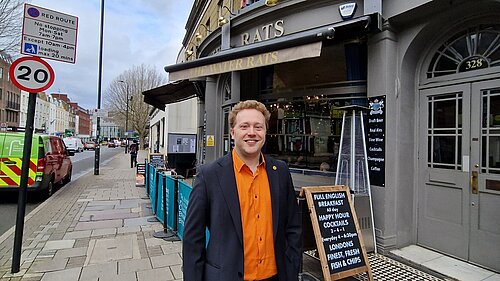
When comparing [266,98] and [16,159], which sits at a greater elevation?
[266,98]

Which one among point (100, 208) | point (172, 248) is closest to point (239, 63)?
point (172, 248)

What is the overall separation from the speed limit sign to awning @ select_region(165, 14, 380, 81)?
9.07 feet

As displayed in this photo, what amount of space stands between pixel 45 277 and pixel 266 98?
545 cm

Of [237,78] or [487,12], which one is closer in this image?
[487,12]

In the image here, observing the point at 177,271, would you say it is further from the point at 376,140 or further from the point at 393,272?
the point at 376,140

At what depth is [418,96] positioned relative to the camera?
4793 mm

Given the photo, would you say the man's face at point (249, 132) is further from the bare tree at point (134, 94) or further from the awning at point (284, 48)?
the bare tree at point (134, 94)

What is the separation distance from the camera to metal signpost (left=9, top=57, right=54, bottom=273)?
390 centimetres

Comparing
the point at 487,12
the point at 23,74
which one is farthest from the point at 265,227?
the point at 487,12

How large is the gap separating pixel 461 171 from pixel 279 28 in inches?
162

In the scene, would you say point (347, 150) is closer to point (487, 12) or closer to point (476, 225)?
point (476, 225)

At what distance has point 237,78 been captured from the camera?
7.72 metres

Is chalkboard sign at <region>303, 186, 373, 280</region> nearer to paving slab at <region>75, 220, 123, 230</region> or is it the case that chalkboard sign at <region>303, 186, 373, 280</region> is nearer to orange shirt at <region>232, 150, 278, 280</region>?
orange shirt at <region>232, 150, 278, 280</region>

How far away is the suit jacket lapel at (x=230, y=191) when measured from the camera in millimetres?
1805
